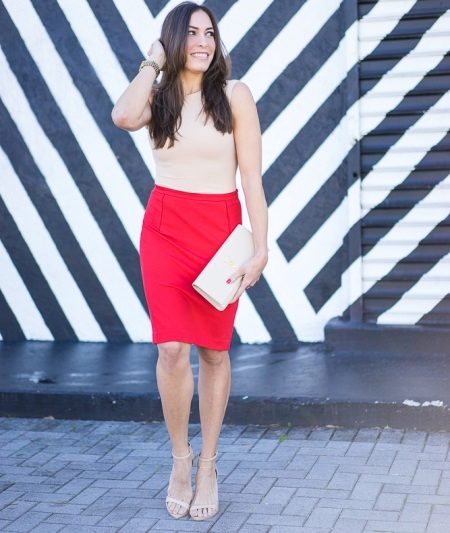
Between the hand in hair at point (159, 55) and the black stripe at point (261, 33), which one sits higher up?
the hand in hair at point (159, 55)

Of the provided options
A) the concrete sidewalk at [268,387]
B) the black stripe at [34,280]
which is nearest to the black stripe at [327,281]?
the concrete sidewalk at [268,387]

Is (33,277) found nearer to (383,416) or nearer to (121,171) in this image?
(121,171)

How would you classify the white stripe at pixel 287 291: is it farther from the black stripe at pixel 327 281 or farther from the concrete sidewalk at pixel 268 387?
the concrete sidewalk at pixel 268 387

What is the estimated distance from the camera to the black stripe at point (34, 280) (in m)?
7.53

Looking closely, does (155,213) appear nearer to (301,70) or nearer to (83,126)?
(301,70)

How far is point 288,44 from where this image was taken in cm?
689

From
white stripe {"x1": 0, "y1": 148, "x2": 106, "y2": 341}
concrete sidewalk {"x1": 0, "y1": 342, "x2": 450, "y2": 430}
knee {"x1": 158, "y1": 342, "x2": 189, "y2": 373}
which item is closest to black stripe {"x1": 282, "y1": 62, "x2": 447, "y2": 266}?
concrete sidewalk {"x1": 0, "y1": 342, "x2": 450, "y2": 430}

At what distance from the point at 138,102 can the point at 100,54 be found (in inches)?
108

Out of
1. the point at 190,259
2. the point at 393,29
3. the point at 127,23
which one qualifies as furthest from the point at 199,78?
the point at 127,23

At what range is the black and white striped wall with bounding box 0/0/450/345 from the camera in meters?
6.59

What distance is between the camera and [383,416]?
221 inches

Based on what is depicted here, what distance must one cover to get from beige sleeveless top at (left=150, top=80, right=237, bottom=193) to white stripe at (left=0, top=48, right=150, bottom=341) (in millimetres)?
2796

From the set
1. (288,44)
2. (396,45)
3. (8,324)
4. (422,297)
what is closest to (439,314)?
(422,297)

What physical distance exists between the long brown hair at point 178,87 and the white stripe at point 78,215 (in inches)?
111
